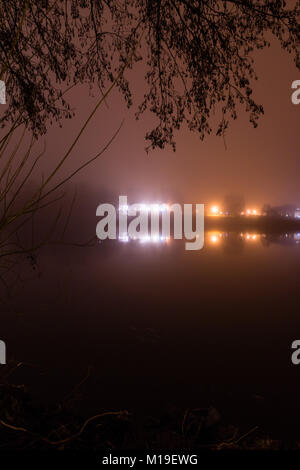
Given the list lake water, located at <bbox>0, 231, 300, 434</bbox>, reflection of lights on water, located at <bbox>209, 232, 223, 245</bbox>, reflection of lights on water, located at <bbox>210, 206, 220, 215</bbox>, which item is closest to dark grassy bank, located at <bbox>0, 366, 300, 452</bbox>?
lake water, located at <bbox>0, 231, 300, 434</bbox>

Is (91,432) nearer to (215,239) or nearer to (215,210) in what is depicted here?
(215,239)

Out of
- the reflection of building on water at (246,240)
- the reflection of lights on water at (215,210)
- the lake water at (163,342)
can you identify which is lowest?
the lake water at (163,342)

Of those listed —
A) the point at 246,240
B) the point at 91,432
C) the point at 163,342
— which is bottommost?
the point at 163,342

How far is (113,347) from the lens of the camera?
10.6 metres

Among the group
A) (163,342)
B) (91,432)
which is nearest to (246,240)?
(163,342)

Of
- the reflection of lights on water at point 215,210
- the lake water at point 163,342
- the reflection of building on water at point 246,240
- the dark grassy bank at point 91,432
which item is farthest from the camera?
the reflection of lights on water at point 215,210

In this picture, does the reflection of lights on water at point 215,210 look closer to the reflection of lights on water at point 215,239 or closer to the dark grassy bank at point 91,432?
the reflection of lights on water at point 215,239

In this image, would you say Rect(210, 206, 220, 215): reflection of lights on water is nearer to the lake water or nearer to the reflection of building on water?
the reflection of building on water

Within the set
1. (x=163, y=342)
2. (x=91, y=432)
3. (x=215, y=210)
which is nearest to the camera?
(x=91, y=432)

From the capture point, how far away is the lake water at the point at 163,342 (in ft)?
24.6

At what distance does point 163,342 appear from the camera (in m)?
11.2

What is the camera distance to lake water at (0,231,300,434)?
750 cm

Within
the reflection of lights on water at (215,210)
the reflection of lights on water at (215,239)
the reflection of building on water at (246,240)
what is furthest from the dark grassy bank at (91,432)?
the reflection of lights on water at (215,210)
